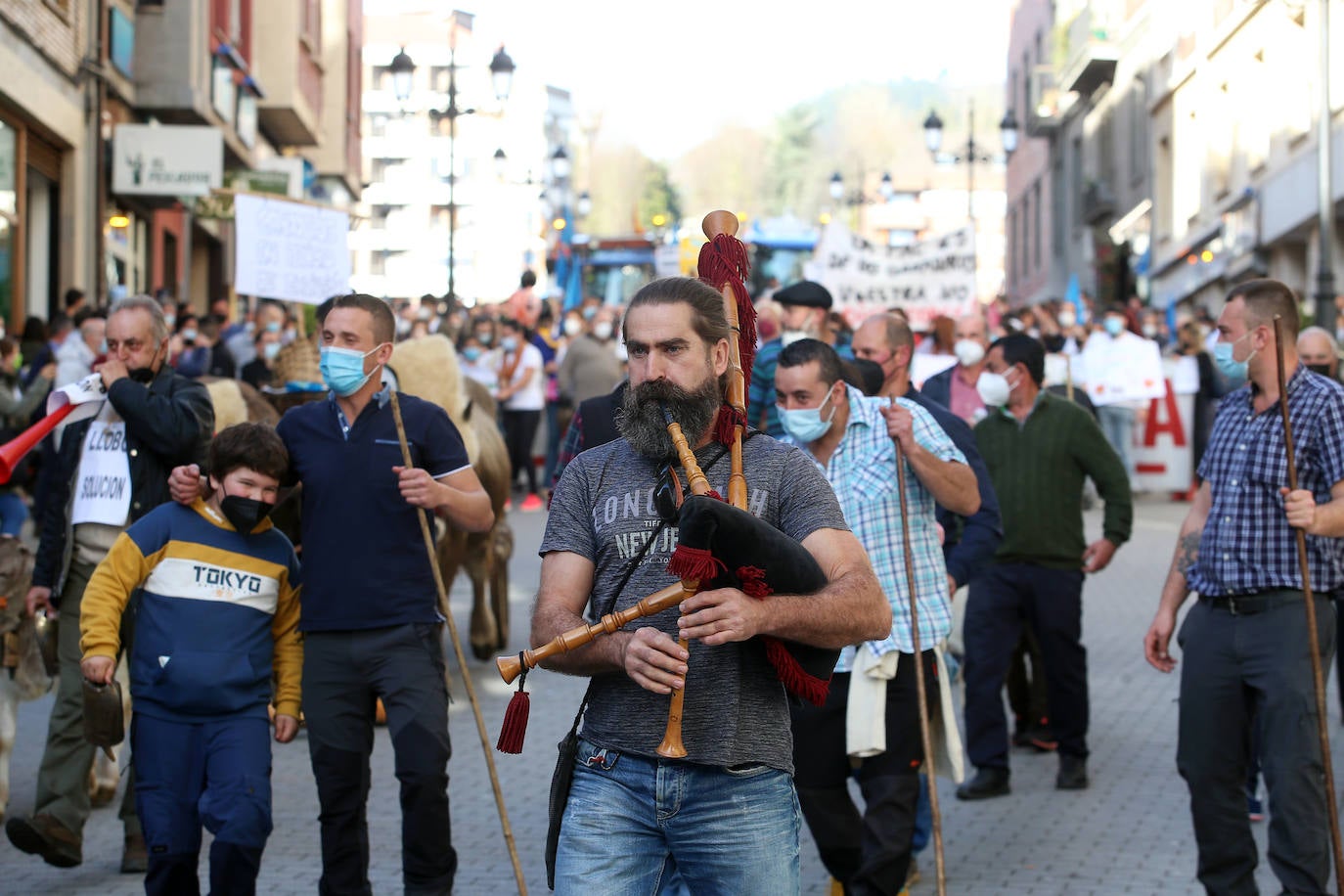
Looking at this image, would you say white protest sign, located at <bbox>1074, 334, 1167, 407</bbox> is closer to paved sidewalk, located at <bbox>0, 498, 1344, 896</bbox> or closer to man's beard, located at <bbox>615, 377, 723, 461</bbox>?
paved sidewalk, located at <bbox>0, 498, 1344, 896</bbox>

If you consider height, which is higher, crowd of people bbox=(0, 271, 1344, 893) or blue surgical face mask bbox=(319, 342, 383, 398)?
blue surgical face mask bbox=(319, 342, 383, 398)

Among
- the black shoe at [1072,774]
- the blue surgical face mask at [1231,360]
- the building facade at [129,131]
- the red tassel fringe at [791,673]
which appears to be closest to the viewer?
the red tassel fringe at [791,673]

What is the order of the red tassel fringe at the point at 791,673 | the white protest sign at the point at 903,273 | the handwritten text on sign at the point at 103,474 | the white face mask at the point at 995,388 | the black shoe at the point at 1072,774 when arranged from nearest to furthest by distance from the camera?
1. the red tassel fringe at the point at 791,673
2. the handwritten text on sign at the point at 103,474
3. the black shoe at the point at 1072,774
4. the white face mask at the point at 995,388
5. the white protest sign at the point at 903,273

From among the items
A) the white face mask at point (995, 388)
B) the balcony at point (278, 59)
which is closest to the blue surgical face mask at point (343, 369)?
the white face mask at point (995, 388)

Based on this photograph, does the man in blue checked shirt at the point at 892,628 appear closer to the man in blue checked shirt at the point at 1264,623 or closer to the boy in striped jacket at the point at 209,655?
the man in blue checked shirt at the point at 1264,623

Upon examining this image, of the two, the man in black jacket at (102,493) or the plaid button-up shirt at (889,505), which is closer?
the plaid button-up shirt at (889,505)

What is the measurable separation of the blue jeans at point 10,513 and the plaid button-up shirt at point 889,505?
28.5ft

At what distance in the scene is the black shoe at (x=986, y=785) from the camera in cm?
827

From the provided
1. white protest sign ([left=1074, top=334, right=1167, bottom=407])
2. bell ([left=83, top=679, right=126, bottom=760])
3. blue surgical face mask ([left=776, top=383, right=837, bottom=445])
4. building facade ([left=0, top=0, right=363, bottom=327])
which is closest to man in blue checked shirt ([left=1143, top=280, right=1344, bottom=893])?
blue surgical face mask ([left=776, top=383, right=837, bottom=445])

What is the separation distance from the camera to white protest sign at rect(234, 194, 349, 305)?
10.6m

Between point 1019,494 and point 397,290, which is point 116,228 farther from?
point 397,290

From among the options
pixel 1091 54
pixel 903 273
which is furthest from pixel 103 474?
pixel 1091 54

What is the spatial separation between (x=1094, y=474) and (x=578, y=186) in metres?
112

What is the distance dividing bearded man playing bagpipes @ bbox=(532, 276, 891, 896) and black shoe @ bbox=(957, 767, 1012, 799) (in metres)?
4.61
